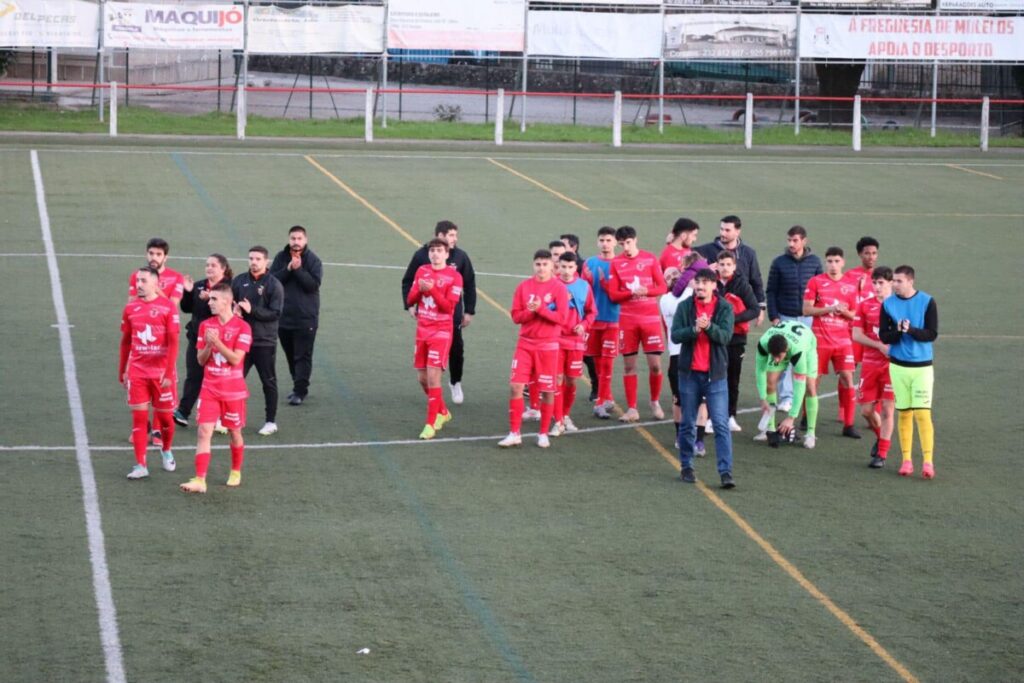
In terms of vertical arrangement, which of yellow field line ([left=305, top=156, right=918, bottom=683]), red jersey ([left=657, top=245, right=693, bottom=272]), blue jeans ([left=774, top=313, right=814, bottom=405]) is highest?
red jersey ([left=657, top=245, right=693, bottom=272])

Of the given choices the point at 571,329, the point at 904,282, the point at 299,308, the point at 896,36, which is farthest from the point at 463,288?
the point at 896,36

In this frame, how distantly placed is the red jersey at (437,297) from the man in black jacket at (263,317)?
1.34m

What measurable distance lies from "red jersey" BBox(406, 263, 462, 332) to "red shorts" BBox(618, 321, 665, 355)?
6.41 feet

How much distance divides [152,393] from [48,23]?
105 feet

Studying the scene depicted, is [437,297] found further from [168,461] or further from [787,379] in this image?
[787,379]

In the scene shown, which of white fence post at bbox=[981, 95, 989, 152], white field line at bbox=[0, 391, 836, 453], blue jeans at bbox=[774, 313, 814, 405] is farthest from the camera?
white fence post at bbox=[981, 95, 989, 152]

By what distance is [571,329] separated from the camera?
49.0 ft

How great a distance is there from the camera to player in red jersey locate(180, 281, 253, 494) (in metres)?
12.9

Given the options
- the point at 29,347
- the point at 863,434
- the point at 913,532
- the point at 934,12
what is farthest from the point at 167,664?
the point at 934,12

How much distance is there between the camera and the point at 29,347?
61.3ft

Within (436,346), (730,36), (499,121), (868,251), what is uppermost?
(730,36)

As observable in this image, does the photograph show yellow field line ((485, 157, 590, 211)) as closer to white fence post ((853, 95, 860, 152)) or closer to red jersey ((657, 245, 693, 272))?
white fence post ((853, 95, 860, 152))

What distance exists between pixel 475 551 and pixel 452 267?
166 inches

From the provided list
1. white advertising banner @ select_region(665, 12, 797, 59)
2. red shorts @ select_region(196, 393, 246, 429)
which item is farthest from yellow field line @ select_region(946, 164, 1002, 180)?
red shorts @ select_region(196, 393, 246, 429)
